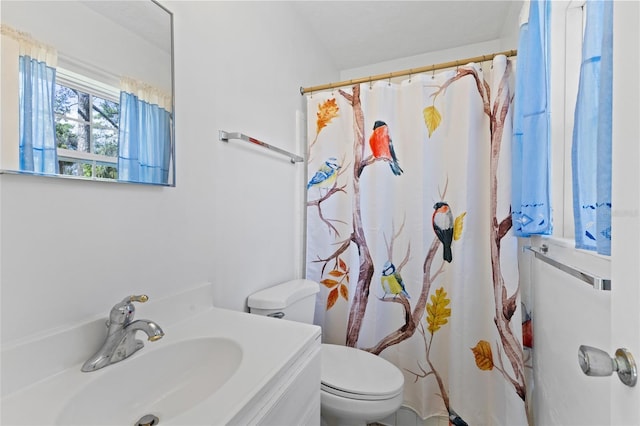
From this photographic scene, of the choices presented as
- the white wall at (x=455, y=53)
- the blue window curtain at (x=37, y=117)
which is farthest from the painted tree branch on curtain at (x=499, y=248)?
the blue window curtain at (x=37, y=117)

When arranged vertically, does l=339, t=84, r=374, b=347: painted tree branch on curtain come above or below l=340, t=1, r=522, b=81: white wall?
below

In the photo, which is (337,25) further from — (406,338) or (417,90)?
(406,338)

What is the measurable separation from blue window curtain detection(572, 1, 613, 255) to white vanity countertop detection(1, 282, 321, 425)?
0.76 metres

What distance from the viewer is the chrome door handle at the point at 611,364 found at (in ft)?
1.28

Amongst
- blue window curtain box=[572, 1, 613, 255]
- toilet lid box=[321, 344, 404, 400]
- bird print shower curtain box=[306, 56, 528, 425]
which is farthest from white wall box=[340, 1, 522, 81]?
toilet lid box=[321, 344, 404, 400]

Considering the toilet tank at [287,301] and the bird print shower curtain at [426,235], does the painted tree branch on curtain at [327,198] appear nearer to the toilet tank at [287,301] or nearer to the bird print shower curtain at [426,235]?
the bird print shower curtain at [426,235]

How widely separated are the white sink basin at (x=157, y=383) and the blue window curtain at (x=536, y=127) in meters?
1.10

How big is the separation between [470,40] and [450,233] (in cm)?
141

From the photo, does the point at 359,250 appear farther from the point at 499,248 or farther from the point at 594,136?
the point at 594,136

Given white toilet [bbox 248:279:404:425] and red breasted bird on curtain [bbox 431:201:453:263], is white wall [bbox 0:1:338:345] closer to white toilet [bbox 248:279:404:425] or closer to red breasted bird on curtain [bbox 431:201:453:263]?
white toilet [bbox 248:279:404:425]

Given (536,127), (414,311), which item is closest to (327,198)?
(414,311)

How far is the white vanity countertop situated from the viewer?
0.55 meters

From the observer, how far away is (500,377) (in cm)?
135

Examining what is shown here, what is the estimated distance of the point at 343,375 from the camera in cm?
127
